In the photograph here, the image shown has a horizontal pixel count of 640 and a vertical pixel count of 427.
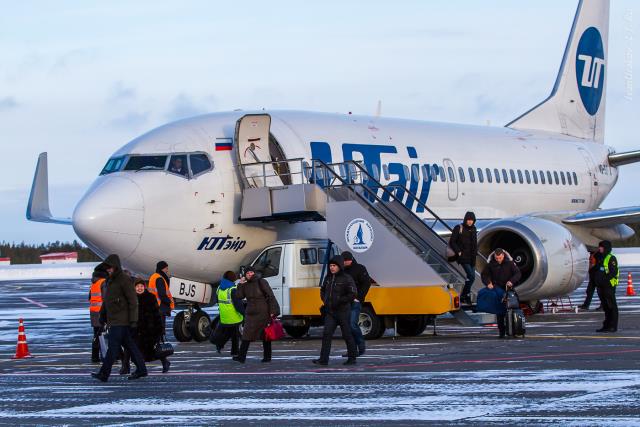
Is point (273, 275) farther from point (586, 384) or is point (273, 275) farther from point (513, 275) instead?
point (586, 384)

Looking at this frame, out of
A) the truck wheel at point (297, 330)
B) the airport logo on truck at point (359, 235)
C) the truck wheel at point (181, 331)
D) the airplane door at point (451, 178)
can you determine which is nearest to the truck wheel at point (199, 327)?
the truck wheel at point (181, 331)

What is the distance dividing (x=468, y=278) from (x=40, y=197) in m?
11.5

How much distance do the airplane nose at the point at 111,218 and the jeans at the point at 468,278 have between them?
5742 millimetres

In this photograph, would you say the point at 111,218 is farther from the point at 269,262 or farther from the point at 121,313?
the point at 121,313

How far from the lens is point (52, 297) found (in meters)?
44.8

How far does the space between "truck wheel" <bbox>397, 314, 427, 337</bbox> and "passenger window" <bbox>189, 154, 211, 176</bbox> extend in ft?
14.6

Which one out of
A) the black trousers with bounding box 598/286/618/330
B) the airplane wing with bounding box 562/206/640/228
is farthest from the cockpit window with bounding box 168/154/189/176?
the airplane wing with bounding box 562/206/640/228

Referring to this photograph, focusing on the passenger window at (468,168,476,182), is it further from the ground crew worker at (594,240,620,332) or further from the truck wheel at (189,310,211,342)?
the truck wheel at (189,310,211,342)

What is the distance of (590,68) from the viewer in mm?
37344

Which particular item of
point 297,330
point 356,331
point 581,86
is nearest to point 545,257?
point 297,330

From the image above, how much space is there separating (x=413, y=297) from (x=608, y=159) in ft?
53.2

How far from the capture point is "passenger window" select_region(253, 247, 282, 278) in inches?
904

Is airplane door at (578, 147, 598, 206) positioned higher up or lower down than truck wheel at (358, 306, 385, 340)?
higher up

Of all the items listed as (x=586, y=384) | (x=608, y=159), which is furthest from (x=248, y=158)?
(x=608, y=159)
